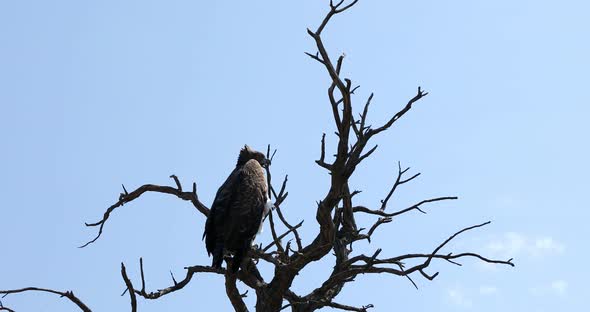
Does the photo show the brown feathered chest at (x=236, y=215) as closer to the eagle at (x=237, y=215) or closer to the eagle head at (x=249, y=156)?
the eagle at (x=237, y=215)

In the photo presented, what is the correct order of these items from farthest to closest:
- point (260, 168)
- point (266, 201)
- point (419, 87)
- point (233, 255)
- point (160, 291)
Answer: point (260, 168) → point (266, 201) → point (233, 255) → point (160, 291) → point (419, 87)

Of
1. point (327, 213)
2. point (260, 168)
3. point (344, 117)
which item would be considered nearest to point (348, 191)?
point (327, 213)

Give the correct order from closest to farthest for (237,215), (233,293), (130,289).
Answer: (130,289)
(233,293)
(237,215)

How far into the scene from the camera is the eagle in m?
6.24

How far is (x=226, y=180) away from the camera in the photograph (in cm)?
702

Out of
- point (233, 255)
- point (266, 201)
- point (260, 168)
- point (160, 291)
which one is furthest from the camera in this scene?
point (260, 168)

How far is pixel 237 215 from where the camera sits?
647 cm

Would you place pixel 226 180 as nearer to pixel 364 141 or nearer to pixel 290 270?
pixel 290 270

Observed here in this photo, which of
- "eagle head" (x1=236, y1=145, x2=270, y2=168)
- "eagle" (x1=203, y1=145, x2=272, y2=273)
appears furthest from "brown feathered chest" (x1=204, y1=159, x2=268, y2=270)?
"eagle head" (x1=236, y1=145, x2=270, y2=168)

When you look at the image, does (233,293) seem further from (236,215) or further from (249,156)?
(249,156)

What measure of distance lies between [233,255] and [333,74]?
1.73 meters

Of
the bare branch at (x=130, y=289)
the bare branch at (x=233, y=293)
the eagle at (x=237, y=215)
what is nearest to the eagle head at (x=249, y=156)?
the eagle at (x=237, y=215)

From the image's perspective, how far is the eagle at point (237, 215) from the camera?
20.5 ft

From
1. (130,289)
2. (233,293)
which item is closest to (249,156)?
(233,293)
